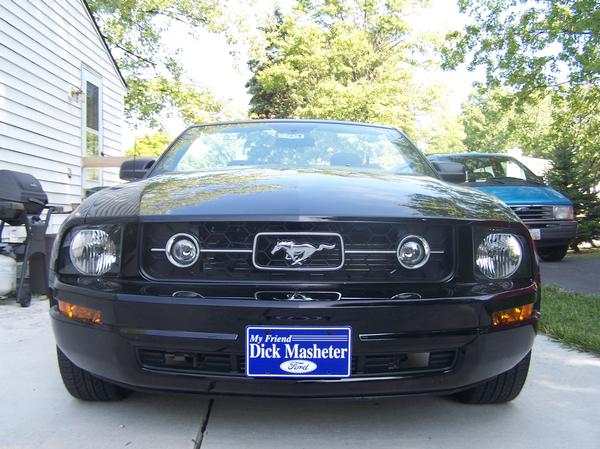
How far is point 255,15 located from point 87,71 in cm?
1311

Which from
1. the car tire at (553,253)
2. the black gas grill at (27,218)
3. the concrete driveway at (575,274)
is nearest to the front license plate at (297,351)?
the black gas grill at (27,218)

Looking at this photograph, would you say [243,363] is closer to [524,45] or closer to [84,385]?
[84,385]

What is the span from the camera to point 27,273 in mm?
5332

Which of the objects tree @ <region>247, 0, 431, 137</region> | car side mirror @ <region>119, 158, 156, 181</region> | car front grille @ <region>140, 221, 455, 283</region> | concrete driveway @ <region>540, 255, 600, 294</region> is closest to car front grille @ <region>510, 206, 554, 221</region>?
concrete driveway @ <region>540, 255, 600, 294</region>

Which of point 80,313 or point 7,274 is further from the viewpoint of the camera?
point 7,274

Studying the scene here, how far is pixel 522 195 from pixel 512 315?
644 centimetres

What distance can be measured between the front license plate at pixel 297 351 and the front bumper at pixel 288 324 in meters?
0.03

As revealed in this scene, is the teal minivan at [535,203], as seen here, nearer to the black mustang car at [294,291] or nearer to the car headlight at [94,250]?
the black mustang car at [294,291]

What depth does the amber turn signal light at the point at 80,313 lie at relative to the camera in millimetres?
2072

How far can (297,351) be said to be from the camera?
1.94 metres

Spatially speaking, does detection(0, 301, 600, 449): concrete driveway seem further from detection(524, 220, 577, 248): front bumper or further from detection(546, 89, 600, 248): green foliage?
detection(546, 89, 600, 248): green foliage

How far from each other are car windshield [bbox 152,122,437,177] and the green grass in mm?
1601

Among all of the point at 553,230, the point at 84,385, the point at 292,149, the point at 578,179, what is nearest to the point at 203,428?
the point at 84,385

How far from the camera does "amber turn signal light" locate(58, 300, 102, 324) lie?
2.07 m
